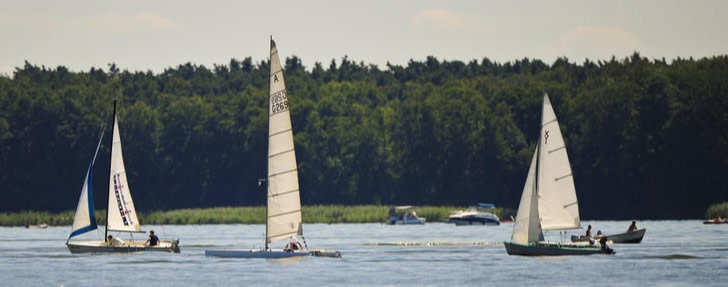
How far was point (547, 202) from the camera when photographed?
87125 mm

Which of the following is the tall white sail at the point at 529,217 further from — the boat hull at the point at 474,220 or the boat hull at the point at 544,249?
the boat hull at the point at 474,220

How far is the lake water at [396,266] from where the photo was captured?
2886 inches

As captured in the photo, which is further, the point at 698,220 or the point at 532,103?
the point at 532,103

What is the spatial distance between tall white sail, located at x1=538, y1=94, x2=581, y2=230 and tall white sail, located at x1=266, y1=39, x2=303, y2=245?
13597 millimetres

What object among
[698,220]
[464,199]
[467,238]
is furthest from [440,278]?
[464,199]

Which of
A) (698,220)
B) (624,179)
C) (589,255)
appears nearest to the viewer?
(589,255)

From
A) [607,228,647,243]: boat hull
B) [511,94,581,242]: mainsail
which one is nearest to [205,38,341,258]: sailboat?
[511,94,581,242]: mainsail

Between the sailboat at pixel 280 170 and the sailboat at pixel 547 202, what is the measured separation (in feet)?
38.7

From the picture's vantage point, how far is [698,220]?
15000 cm

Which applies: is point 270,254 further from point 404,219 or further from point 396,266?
point 404,219

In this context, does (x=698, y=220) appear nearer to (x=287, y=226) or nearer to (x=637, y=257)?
(x=637, y=257)

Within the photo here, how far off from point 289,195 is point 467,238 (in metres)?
36.0

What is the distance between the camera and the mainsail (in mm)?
85812

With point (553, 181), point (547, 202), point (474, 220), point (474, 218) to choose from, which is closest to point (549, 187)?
point (553, 181)
